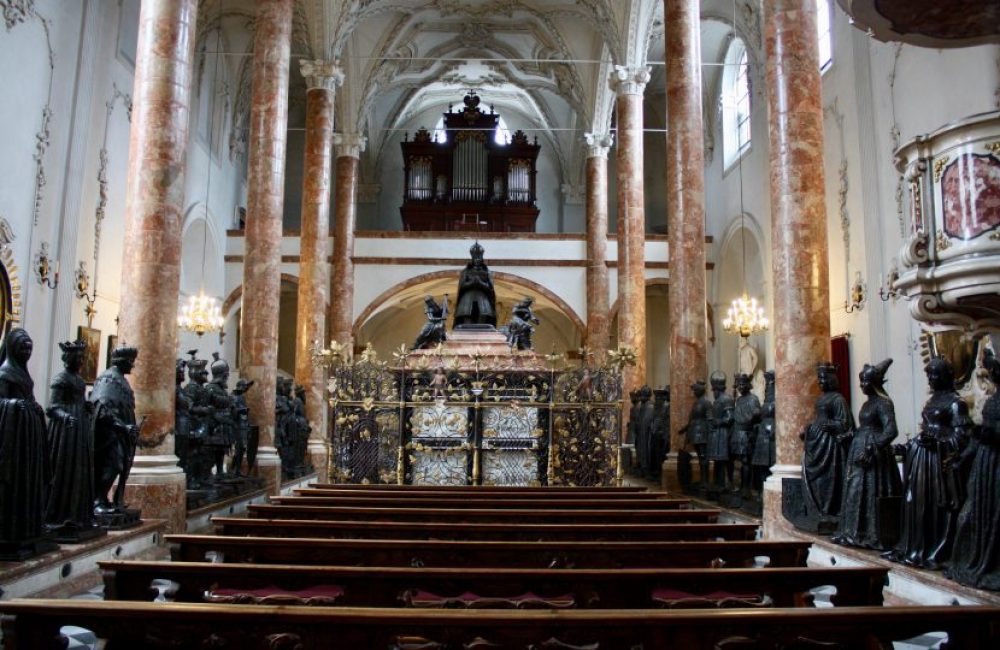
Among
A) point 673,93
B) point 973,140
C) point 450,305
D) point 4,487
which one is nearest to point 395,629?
point 4,487

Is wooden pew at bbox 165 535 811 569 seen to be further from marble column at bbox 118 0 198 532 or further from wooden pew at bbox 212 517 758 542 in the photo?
marble column at bbox 118 0 198 532

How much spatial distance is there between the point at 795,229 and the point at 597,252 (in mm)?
14571

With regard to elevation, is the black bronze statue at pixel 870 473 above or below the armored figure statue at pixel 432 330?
below

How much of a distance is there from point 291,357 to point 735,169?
15.8 m

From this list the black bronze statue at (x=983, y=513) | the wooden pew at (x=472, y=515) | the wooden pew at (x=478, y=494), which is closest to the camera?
the black bronze statue at (x=983, y=513)

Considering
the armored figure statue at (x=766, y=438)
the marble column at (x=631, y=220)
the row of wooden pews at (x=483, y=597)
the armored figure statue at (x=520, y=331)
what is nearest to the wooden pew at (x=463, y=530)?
the row of wooden pews at (x=483, y=597)

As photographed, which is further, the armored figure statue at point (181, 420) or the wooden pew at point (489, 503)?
the armored figure statue at point (181, 420)

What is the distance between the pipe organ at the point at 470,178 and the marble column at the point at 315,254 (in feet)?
33.1

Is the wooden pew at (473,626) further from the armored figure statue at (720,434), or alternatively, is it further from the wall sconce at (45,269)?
the wall sconce at (45,269)

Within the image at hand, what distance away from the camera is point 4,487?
5.58 meters

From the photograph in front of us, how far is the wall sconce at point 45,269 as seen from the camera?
13430 millimetres

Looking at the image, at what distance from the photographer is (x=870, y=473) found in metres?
6.91

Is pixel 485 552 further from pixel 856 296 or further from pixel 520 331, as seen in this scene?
pixel 856 296

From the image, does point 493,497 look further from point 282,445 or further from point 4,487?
point 282,445
